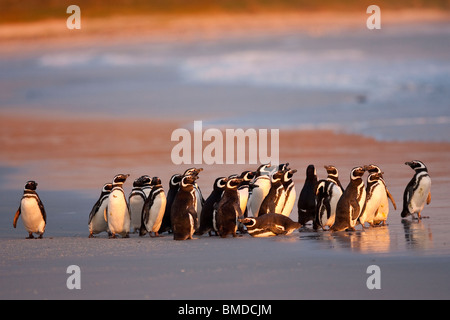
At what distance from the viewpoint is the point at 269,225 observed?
38.5ft

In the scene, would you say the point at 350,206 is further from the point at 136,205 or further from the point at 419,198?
the point at 136,205

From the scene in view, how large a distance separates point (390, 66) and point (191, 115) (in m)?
19.0

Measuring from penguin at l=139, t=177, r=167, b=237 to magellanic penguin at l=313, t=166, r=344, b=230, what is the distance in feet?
6.12

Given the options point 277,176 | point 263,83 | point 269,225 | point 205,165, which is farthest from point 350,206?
point 263,83

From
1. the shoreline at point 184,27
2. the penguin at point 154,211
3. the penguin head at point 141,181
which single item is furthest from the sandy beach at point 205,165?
the shoreline at point 184,27

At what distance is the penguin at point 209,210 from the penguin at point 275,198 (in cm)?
58

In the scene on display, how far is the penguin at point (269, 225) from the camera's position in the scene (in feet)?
38.3

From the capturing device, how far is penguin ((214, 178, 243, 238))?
1181 cm

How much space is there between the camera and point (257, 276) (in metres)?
9.29

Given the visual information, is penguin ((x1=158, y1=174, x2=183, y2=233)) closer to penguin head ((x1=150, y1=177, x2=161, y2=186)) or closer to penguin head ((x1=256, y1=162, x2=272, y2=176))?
penguin head ((x1=150, y1=177, x2=161, y2=186))

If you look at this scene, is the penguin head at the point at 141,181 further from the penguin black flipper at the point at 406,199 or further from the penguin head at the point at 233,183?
A: the penguin black flipper at the point at 406,199

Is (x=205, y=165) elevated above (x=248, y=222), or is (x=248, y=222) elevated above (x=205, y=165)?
(x=205, y=165)

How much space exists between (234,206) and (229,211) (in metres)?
0.11
